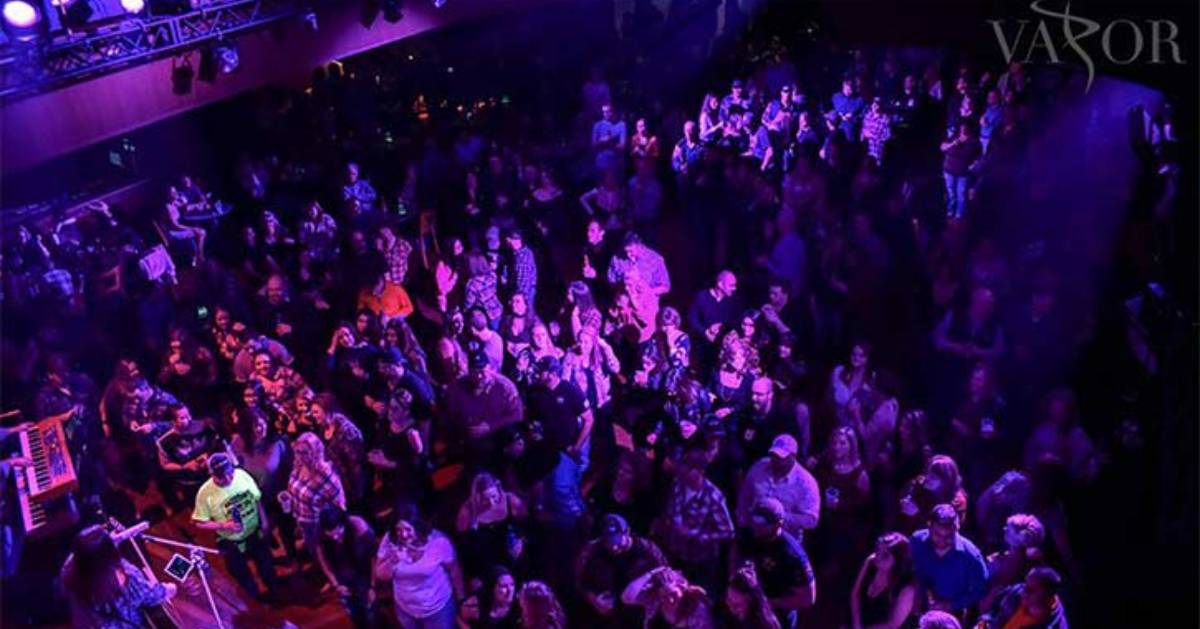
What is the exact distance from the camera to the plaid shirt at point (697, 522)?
162 inches

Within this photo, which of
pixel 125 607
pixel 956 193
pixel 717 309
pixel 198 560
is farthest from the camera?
Result: pixel 956 193

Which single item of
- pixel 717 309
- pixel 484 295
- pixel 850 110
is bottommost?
pixel 717 309

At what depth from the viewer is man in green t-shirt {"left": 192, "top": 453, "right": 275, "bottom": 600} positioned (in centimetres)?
468

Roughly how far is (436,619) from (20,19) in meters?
4.34

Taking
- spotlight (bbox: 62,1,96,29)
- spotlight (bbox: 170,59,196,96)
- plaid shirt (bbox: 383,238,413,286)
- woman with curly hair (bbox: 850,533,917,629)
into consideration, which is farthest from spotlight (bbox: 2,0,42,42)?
woman with curly hair (bbox: 850,533,917,629)

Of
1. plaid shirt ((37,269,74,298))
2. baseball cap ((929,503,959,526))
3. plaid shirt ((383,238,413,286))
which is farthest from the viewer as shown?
plaid shirt ((37,269,74,298))

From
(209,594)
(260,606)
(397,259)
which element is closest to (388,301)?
(397,259)

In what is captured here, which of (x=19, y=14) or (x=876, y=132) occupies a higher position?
(x=19, y=14)

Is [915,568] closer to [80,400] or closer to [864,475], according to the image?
[864,475]

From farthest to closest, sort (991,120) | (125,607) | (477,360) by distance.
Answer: (991,120)
(477,360)
(125,607)

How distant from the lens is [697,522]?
4129mm

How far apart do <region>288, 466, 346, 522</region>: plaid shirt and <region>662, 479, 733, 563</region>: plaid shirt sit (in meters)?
1.67

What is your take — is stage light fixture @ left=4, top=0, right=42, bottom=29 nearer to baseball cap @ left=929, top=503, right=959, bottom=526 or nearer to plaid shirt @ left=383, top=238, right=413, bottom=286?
plaid shirt @ left=383, top=238, right=413, bottom=286

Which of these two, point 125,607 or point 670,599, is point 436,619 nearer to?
point 670,599
